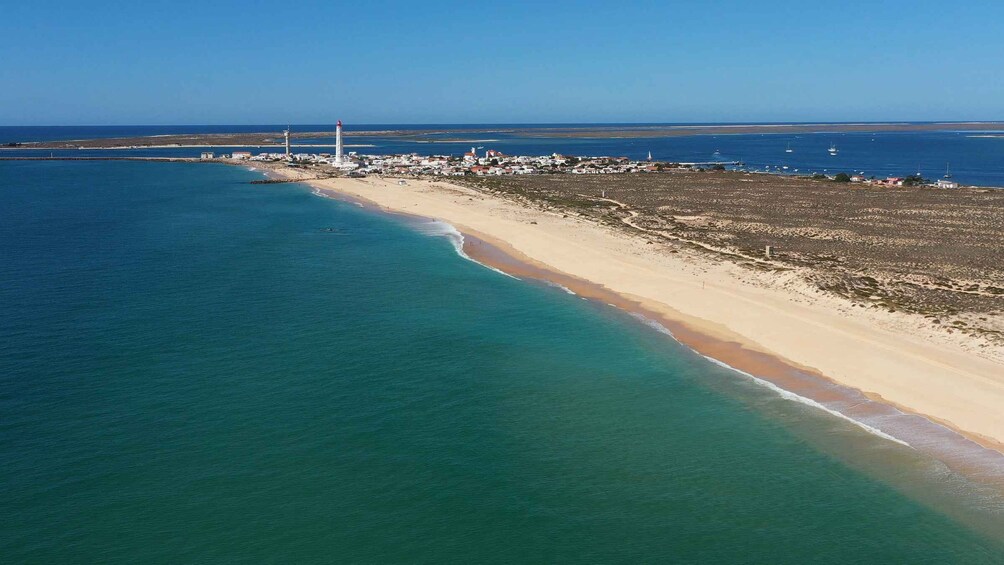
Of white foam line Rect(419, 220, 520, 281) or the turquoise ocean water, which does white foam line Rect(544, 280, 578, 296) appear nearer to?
the turquoise ocean water

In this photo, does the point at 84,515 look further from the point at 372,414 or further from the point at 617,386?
the point at 617,386

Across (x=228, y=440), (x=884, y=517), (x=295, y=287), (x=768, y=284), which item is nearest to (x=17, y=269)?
(x=295, y=287)

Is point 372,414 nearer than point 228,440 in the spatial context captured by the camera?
No

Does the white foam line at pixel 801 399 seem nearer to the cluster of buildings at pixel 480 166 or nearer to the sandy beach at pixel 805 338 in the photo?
the sandy beach at pixel 805 338

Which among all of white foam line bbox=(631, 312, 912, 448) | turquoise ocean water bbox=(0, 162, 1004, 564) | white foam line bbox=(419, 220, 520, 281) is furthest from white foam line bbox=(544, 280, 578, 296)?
white foam line bbox=(631, 312, 912, 448)

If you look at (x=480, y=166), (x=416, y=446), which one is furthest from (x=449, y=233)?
(x=480, y=166)

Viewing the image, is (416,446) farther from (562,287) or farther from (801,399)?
(562,287)
